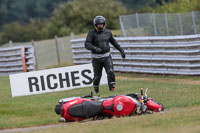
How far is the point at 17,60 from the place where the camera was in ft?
81.6

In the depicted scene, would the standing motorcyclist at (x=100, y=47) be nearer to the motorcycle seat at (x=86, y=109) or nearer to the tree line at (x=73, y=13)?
the motorcycle seat at (x=86, y=109)

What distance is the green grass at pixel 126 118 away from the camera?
29.1 feet

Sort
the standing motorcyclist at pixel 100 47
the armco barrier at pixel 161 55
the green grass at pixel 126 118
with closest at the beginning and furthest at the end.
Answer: the green grass at pixel 126 118 < the standing motorcyclist at pixel 100 47 < the armco barrier at pixel 161 55

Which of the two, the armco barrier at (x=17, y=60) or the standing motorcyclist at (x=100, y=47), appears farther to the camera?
the armco barrier at (x=17, y=60)

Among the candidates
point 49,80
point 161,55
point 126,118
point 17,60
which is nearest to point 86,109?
point 126,118

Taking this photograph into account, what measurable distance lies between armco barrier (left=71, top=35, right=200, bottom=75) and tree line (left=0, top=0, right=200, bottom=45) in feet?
21.3

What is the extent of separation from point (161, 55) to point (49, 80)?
16.4 feet

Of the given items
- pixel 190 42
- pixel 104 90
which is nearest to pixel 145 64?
pixel 190 42

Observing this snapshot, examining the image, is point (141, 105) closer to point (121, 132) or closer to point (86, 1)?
point (121, 132)

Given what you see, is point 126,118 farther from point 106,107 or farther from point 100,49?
point 100,49

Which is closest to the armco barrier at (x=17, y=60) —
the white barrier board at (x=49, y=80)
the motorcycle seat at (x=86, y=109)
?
the white barrier board at (x=49, y=80)

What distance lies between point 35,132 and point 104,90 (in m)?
6.04

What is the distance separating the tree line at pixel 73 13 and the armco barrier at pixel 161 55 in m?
6.50

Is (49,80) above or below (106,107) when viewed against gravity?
below
